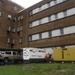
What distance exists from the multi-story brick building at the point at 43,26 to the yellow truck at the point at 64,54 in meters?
3.85

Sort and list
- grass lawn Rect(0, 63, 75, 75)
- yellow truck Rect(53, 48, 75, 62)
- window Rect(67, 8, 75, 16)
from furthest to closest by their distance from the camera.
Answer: window Rect(67, 8, 75, 16)
yellow truck Rect(53, 48, 75, 62)
grass lawn Rect(0, 63, 75, 75)

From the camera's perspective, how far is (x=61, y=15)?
36531mm

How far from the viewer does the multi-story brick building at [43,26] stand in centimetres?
3466

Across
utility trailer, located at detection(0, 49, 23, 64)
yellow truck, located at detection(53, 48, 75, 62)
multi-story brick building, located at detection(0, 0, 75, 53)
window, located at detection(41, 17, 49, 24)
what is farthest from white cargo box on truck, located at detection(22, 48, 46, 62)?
window, located at detection(41, 17, 49, 24)

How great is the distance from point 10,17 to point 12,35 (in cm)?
529

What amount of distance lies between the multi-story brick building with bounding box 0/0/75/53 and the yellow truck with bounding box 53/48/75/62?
385 centimetres

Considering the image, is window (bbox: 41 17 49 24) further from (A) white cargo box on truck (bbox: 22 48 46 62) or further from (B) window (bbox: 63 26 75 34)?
(A) white cargo box on truck (bbox: 22 48 46 62)

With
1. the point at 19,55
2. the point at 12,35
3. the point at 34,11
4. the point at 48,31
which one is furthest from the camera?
the point at 12,35

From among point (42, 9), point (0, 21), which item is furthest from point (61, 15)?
point (0, 21)

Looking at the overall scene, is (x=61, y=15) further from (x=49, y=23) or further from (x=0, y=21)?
(x=0, y=21)

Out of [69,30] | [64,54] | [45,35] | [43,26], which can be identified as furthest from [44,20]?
[64,54]

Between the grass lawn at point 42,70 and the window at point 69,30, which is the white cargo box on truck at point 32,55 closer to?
the window at point 69,30

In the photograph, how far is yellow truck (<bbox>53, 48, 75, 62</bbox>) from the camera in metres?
28.6

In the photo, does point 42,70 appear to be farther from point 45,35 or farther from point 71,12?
point 45,35
